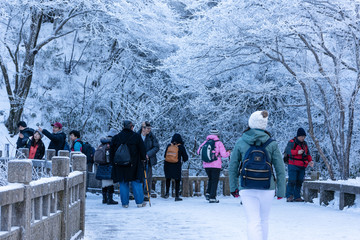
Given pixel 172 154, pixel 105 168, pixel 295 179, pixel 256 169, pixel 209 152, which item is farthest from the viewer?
pixel 172 154

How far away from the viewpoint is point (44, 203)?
593 centimetres

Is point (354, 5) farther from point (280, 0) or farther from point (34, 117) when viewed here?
point (34, 117)

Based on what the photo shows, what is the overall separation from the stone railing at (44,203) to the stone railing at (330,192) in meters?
6.43

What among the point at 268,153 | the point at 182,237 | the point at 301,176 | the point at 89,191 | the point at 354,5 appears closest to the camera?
the point at 268,153

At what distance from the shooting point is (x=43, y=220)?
567cm

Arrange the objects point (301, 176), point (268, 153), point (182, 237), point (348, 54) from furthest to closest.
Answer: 1. point (348, 54)
2. point (301, 176)
3. point (182, 237)
4. point (268, 153)

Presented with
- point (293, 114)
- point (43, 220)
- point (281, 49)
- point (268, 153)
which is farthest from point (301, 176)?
point (43, 220)

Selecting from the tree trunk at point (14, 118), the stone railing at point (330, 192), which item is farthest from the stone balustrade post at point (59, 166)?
the tree trunk at point (14, 118)

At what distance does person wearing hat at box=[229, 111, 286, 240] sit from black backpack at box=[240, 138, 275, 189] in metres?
0.05

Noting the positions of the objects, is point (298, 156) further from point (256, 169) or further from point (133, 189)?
point (256, 169)

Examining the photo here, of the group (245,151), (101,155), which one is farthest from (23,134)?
(245,151)

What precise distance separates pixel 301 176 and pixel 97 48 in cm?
1273

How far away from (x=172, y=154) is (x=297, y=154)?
328cm

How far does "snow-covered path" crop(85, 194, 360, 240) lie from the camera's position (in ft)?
27.9
